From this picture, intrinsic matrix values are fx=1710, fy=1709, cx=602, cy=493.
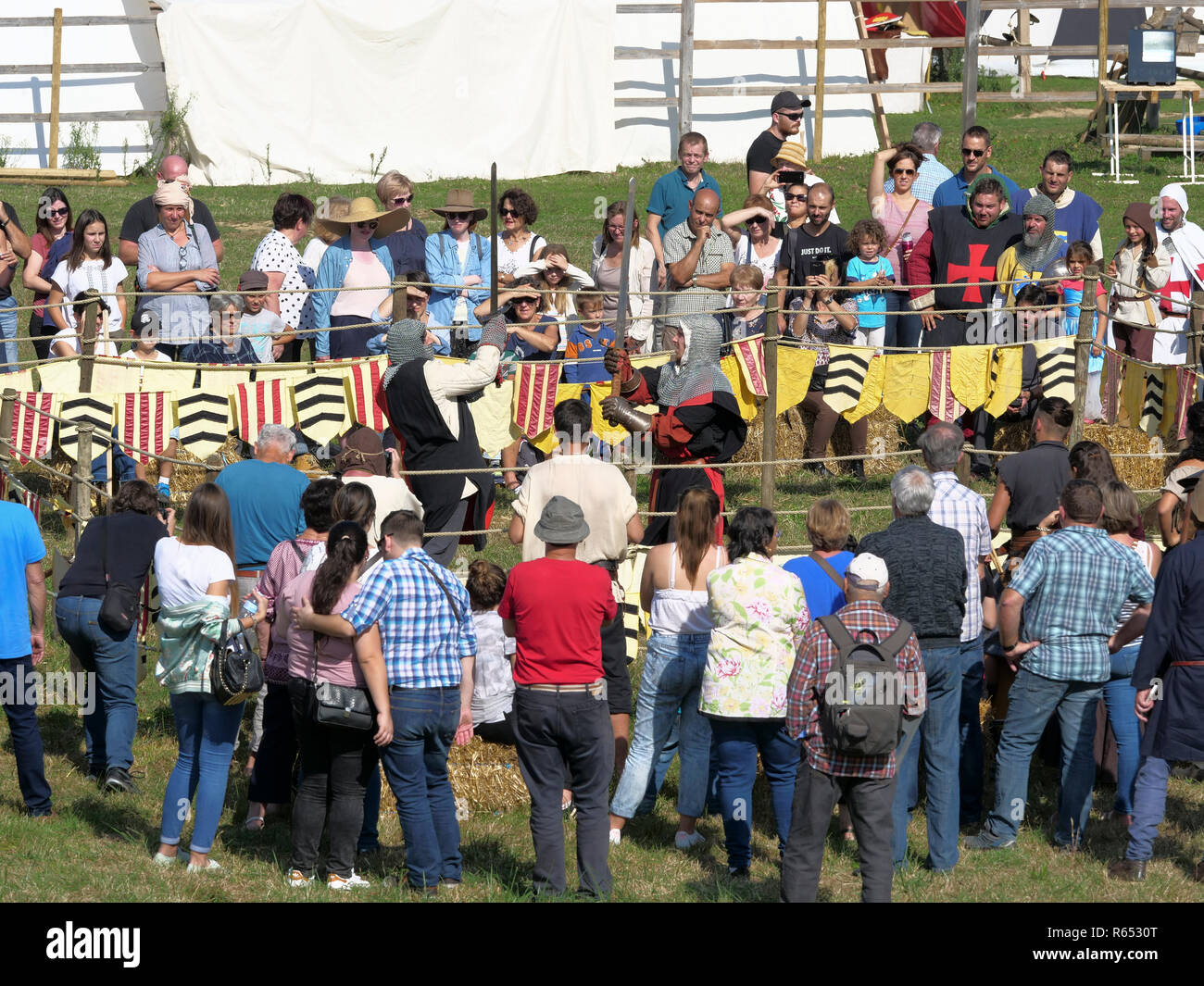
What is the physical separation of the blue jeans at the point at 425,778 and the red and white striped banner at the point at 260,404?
3.93m

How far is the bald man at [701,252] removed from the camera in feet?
41.4

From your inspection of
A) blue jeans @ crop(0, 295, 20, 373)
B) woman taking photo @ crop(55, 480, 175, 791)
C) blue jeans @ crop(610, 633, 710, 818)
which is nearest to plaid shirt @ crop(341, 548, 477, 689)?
blue jeans @ crop(610, 633, 710, 818)

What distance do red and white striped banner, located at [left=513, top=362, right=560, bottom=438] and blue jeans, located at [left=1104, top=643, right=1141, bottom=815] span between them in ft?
14.0

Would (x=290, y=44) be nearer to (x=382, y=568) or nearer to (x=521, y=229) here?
(x=521, y=229)

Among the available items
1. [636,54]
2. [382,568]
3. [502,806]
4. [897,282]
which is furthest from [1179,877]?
[636,54]

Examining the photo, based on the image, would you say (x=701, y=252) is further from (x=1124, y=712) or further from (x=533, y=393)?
(x=1124, y=712)

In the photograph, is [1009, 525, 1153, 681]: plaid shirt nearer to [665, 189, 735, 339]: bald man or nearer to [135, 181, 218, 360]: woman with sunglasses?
[665, 189, 735, 339]: bald man

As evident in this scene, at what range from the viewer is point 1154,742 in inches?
300

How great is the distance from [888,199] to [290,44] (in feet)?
32.7

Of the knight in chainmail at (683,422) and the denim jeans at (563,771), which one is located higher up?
the knight in chainmail at (683,422)

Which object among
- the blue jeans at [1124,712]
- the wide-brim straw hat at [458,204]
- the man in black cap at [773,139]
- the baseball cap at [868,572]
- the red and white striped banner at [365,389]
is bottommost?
the blue jeans at [1124,712]

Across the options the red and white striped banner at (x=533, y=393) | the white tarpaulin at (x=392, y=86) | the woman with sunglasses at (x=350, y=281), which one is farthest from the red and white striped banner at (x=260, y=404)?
the white tarpaulin at (x=392, y=86)

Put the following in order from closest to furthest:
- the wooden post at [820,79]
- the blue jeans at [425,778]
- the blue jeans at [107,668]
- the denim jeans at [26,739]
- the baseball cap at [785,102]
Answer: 1. the blue jeans at [425,778]
2. the denim jeans at [26,739]
3. the blue jeans at [107,668]
4. the baseball cap at [785,102]
5. the wooden post at [820,79]

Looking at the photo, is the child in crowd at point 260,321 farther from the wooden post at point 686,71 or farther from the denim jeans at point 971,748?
the wooden post at point 686,71
